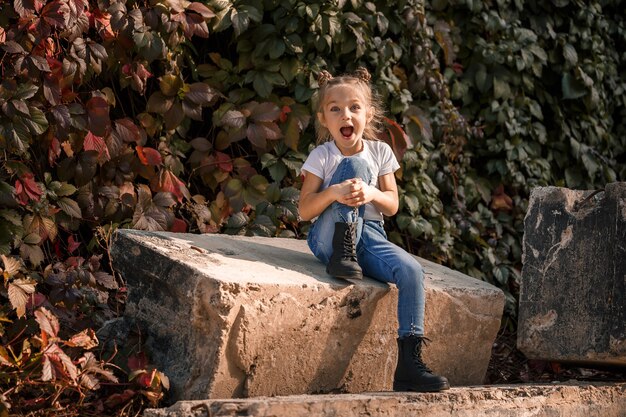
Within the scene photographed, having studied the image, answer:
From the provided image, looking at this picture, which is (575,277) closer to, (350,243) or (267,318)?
(350,243)

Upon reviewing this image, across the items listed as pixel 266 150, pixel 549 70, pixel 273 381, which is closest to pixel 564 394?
pixel 273 381

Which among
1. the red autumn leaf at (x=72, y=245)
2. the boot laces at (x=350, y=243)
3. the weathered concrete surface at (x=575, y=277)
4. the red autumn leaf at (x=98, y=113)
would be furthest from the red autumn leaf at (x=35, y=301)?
the weathered concrete surface at (x=575, y=277)

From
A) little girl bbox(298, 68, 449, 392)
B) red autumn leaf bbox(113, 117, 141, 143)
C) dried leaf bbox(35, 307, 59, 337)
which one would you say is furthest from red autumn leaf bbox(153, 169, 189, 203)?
dried leaf bbox(35, 307, 59, 337)

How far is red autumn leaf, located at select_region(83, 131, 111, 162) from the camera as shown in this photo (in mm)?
3820

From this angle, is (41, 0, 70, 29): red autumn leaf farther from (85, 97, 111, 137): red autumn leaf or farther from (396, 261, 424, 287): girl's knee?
(396, 261, 424, 287): girl's knee

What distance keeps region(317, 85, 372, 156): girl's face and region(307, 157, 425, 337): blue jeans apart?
0.12 metres

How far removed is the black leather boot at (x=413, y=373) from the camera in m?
3.05

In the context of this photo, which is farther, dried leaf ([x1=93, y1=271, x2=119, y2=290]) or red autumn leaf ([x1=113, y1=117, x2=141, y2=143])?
red autumn leaf ([x1=113, y1=117, x2=141, y2=143])

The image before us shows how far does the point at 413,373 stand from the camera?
3084 millimetres

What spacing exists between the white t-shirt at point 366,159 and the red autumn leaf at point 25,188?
3.59ft

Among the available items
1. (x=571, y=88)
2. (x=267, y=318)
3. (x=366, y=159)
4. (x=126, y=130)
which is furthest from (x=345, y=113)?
(x=571, y=88)

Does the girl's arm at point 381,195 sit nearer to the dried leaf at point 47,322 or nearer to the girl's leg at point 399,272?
the girl's leg at point 399,272

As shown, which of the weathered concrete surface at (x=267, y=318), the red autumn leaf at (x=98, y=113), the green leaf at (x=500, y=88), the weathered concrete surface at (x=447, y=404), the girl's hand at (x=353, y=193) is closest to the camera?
the weathered concrete surface at (x=447, y=404)

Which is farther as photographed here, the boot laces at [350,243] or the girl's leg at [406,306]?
the boot laces at [350,243]
